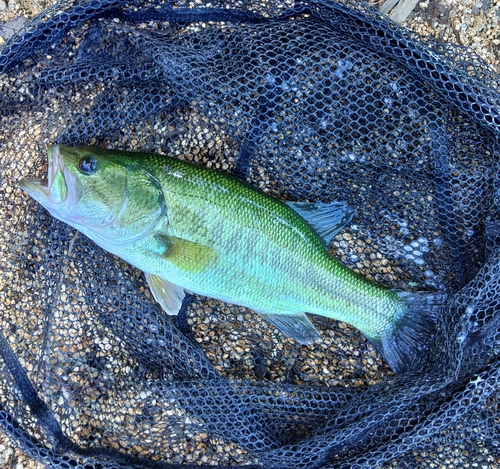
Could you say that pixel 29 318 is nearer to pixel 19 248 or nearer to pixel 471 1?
pixel 19 248

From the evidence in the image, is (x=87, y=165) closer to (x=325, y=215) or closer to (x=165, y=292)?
(x=165, y=292)

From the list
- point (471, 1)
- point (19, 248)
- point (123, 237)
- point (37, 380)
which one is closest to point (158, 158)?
point (123, 237)

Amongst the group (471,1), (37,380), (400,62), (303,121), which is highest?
(471,1)

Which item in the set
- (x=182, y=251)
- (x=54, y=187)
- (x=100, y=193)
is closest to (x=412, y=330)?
(x=182, y=251)

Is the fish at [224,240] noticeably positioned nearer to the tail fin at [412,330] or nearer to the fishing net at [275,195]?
the tail fin at [412,330]

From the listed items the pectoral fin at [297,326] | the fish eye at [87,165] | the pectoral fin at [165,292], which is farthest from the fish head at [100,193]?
the pectoral fin at [297,326]

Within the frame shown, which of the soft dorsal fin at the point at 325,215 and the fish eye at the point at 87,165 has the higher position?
the soft dorsal fin at the point at 325,215
